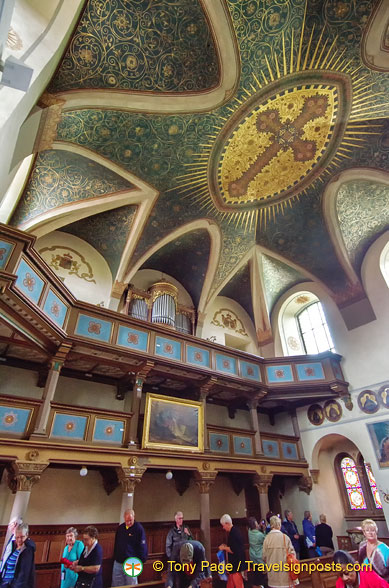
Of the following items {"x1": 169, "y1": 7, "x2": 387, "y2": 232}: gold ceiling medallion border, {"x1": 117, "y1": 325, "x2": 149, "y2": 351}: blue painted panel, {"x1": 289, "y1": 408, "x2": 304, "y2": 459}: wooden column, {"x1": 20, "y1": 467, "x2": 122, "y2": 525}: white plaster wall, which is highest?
{"x1": 169, "y1": 7, "x2": 387, "y2": 232}: gold ceiling medallion border

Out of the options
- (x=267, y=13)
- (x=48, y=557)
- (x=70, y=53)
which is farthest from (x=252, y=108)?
(x=48, y=557)

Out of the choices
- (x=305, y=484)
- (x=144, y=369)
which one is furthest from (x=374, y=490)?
(x=144, y=369)

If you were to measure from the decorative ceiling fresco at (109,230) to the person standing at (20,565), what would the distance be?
8.58 meters

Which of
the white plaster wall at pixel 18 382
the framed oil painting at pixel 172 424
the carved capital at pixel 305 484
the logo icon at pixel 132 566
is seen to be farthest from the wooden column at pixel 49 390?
the carved capital at pixel 305 484

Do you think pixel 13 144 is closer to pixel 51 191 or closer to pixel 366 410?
pixel 51 191

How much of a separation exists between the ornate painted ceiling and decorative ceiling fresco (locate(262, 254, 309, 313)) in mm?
141

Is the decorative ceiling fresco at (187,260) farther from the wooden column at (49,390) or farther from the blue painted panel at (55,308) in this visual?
the wooden column at (49,390)

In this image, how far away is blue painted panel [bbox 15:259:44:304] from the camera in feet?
23.0

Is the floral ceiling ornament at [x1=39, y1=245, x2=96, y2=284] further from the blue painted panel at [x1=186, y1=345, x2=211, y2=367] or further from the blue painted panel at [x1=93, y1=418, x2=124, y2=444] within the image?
the blue painted panel at [x1=93, y1=418, x2=124, y2=444]

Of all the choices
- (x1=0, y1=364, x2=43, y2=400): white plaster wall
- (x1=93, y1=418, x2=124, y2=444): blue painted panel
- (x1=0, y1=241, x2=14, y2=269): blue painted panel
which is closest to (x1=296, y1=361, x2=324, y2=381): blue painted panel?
(x1=93, y1=418, x2=124, y2=444): blue painted panel

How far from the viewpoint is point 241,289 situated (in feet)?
51.4

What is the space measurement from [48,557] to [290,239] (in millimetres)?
12860

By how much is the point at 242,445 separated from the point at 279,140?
10.4m

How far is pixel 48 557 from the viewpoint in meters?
8.23
